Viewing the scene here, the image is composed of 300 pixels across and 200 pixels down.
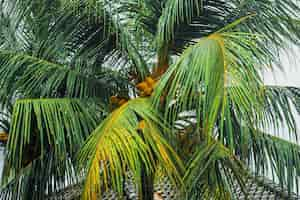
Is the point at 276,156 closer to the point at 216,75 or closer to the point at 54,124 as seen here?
the point at 216,75

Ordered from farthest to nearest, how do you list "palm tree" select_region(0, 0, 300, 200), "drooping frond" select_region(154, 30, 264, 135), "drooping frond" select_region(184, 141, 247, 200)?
1. "drooping frond" select_region(184, 141, 247, 200)
2. "palm tree" select_region(0, 0, 300, 200)
3. "drooping frond" select_region(154, 30, 264, 135)

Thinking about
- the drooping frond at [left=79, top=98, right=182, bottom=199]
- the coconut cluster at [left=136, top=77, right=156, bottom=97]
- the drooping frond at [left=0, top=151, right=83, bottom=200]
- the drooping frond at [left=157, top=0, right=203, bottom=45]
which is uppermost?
the drooping frond at [left=157, top=0, right=203, bottom=45]

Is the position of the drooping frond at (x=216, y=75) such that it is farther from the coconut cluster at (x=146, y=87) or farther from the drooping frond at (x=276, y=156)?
the drooping frond at (x=276, y=156)

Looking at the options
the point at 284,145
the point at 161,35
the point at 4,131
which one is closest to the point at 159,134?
the point at 161,35

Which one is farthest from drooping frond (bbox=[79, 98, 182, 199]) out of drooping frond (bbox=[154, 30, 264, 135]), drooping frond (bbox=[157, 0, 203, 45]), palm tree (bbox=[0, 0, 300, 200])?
drooping frond (bbox=[157, 0, 203, 45])

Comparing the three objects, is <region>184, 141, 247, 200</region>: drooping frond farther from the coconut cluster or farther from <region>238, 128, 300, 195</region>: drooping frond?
Answer: the coconut cluster

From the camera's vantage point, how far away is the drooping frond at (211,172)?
244 centimetres

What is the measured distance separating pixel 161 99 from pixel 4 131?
4.48 feet

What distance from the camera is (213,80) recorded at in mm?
2119

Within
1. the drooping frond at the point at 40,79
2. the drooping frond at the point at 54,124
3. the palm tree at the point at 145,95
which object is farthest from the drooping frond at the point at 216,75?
the drooping frond at the point at 40,79

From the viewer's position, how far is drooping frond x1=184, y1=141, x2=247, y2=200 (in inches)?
95.9

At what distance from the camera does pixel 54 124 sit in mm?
2598

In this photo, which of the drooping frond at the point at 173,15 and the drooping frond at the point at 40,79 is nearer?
the drooping frond at the point at 173,15

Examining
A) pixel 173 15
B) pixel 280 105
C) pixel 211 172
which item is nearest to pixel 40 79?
pixel 173 15
